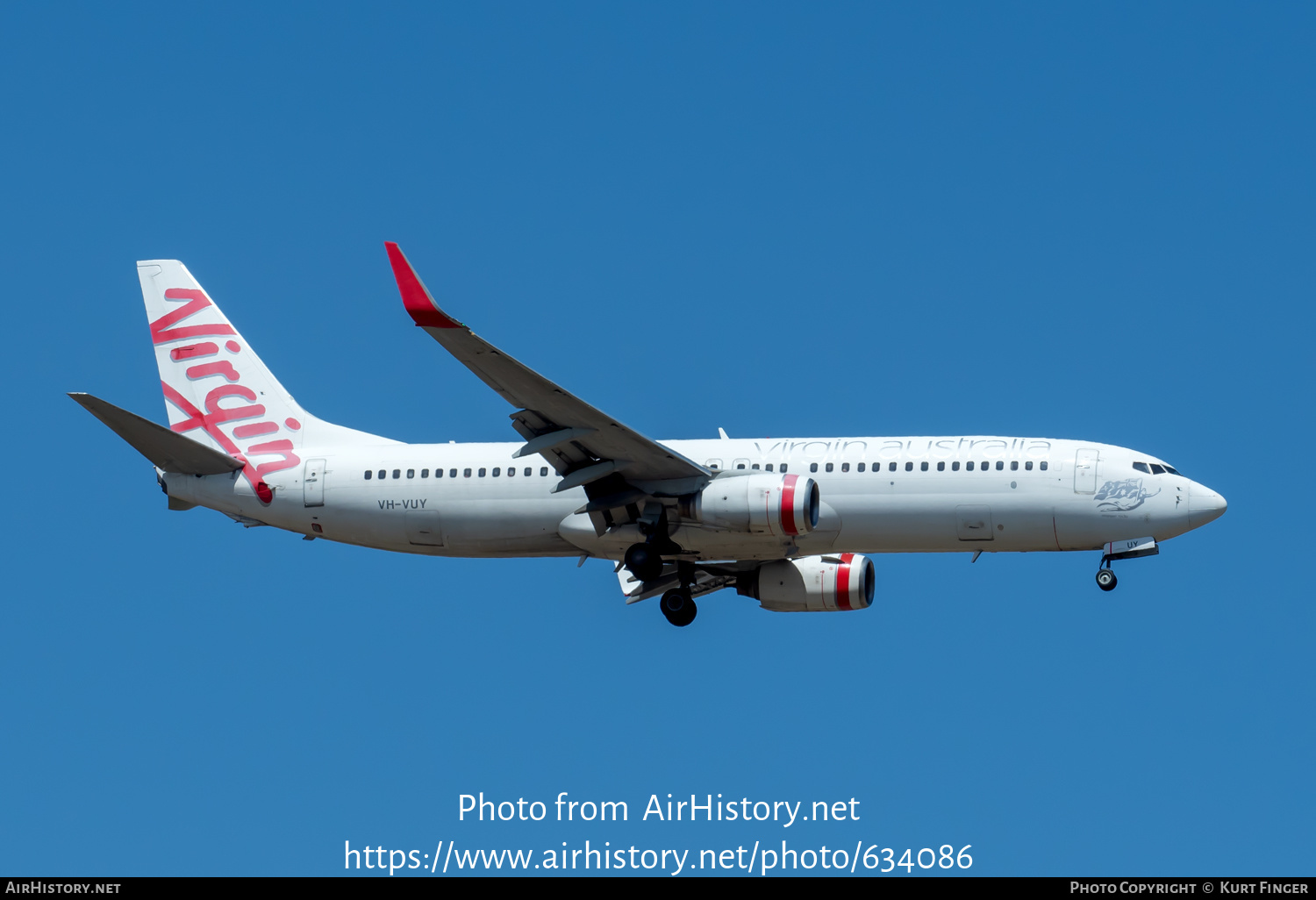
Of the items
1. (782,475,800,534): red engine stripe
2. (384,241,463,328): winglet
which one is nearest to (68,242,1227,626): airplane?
(782,475,800,534): red engine stripe

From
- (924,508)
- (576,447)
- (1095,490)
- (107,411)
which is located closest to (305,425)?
(107,411)

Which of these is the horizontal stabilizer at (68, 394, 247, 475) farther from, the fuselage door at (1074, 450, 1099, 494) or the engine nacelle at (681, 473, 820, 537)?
the fuselage door at (1074, 450, 1099, 494)

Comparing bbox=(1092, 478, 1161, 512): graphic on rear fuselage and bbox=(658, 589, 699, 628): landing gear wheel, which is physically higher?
bbox=(1092, 478, 1161, 512): graphic on rear fuselage

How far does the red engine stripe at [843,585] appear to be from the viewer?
45.9m

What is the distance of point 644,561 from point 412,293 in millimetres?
9700

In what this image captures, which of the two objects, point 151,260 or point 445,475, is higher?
point 151,260

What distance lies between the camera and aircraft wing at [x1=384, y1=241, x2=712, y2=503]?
3628 centimetres

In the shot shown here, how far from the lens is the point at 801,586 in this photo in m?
46.2

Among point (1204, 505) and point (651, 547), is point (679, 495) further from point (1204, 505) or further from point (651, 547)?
point (1204, 505)

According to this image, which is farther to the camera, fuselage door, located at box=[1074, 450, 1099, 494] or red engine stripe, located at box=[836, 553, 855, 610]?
red engine stripe, located at box=[836, 553, 855, 610]

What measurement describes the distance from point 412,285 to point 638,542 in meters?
9.82

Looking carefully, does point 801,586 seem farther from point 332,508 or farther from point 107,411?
point 107,411

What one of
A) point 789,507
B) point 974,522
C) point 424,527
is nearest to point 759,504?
point 789,507

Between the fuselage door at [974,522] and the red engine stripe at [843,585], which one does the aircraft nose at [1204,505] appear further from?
the red engine stripe at [843,585]
